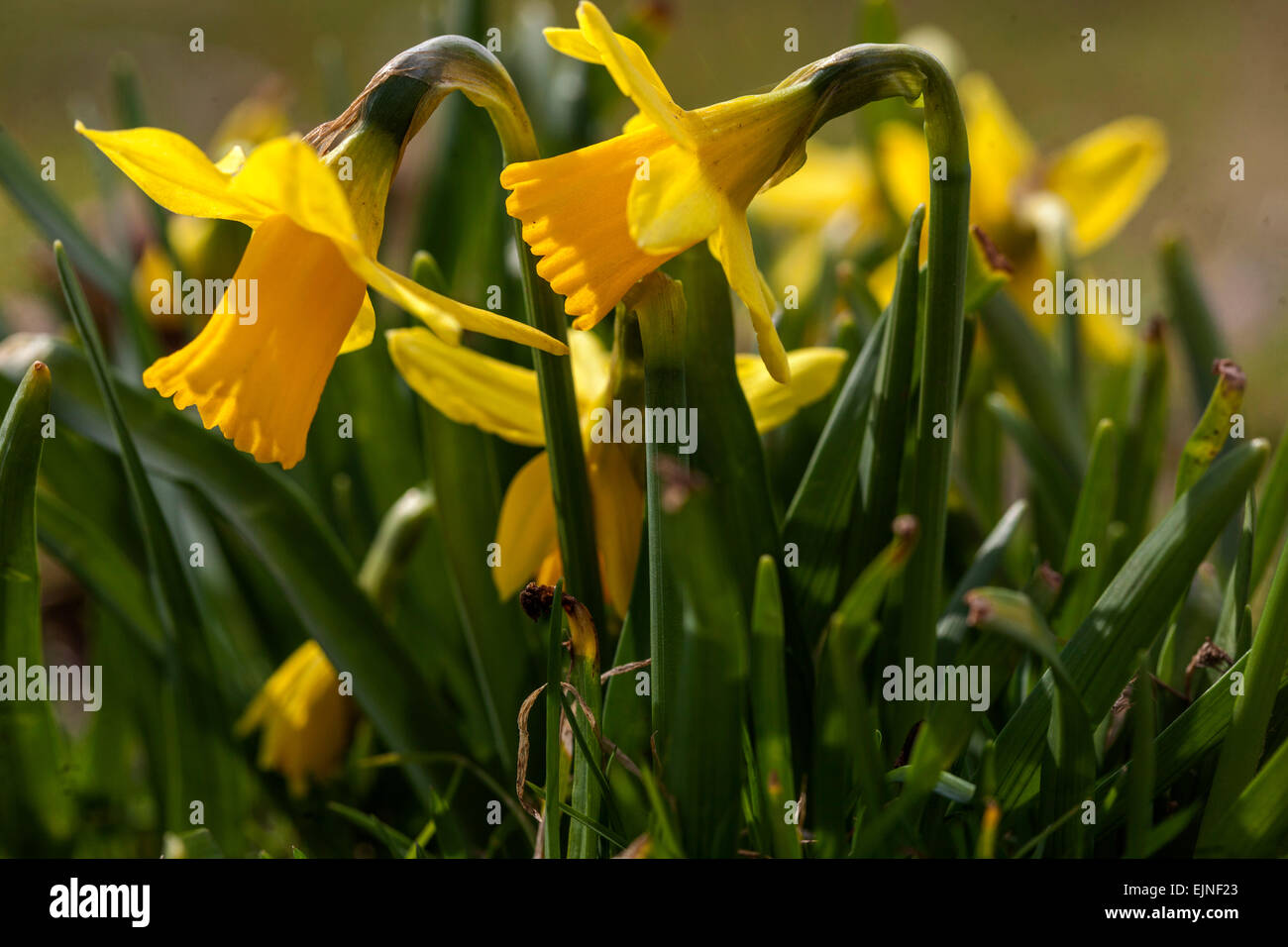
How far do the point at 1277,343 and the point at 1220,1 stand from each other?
3.30 meters

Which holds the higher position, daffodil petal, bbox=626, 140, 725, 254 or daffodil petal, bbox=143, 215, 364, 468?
daffodil petal, bbox=626, 140, 725, 254

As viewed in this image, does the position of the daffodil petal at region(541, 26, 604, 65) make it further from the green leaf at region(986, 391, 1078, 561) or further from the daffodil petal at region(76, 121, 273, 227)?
the green leaf at region(986, 391, 1078, 561)

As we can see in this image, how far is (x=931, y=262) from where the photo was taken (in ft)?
2.64

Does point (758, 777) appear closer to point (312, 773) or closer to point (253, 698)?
point (312, 773)

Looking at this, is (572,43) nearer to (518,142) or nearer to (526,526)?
(518,142)

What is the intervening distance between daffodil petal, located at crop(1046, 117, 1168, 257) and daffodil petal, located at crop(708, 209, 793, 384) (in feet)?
4.58

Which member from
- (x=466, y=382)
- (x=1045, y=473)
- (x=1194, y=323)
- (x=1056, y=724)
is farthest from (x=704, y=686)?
(x=1194, y=323)

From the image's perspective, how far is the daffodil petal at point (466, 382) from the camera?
957 millimetres

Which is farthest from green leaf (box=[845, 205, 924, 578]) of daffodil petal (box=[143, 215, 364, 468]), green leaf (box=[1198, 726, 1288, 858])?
daffodil petal (box=[143, 215, 364, 468])

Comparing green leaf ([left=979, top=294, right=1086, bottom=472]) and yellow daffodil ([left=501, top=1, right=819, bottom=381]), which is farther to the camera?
green leaf ([left=979, top=294, right=1086, bottom=472])

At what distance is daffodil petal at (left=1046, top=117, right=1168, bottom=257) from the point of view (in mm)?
1913

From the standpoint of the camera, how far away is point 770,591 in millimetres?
710

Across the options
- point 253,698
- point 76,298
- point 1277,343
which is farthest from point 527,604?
point 1277,343

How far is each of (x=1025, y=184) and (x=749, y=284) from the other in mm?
1495
